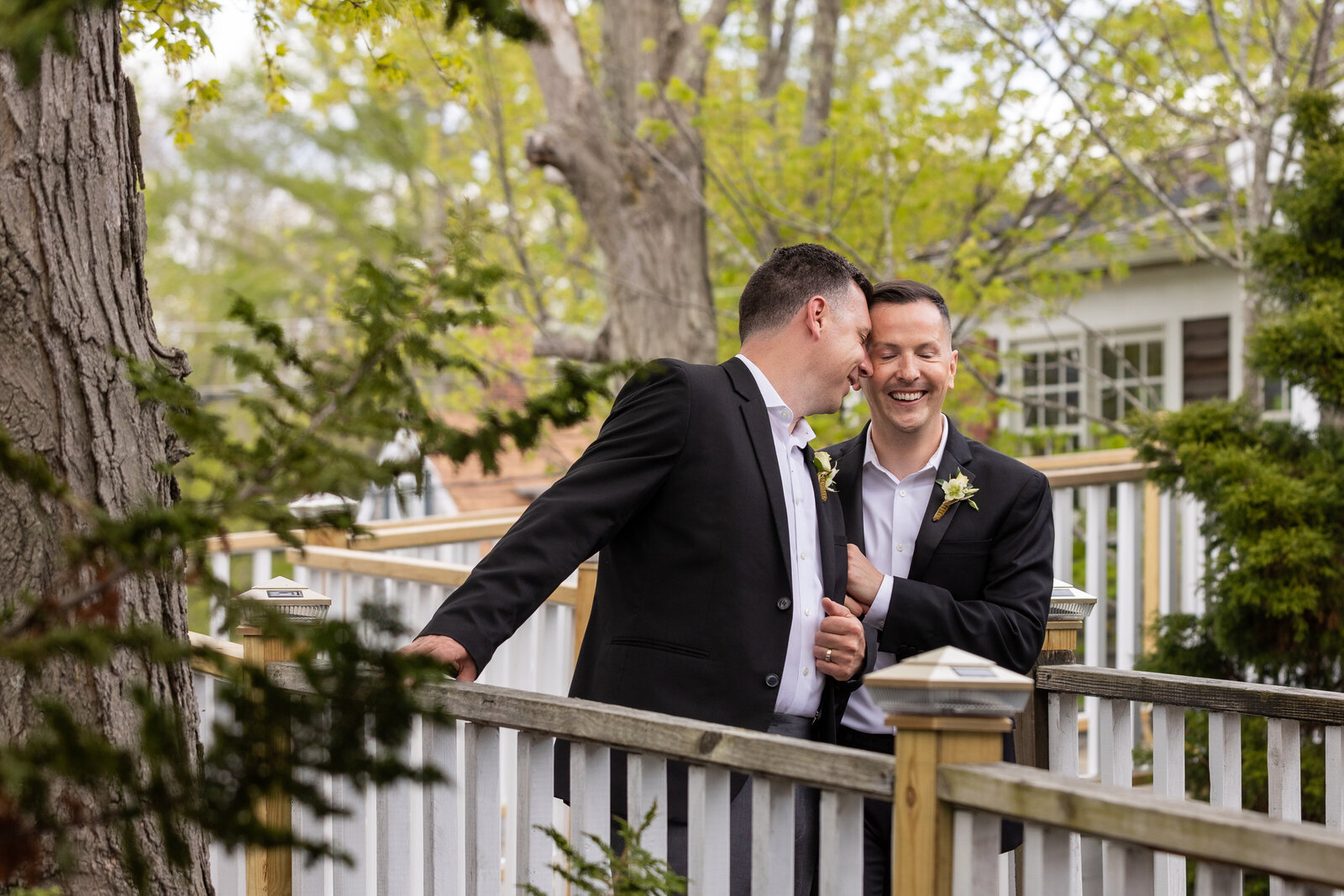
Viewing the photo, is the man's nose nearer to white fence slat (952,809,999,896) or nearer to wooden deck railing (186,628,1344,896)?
wooden deck railing (186,628,1344,896)

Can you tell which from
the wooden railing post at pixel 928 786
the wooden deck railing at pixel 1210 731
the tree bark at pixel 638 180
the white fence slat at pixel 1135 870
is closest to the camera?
the white fence slat at pixel 1135 870

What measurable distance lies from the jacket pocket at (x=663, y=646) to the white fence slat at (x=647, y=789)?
0.41 meters

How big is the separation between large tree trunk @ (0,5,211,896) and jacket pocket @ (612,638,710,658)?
91 cm

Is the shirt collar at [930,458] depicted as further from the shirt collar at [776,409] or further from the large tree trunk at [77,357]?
the large tree trunk at [77,357]

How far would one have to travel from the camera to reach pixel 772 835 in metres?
2.01

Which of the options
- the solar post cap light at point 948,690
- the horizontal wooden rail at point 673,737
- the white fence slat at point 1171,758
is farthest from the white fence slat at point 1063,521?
the solar post cap light at point 948,690

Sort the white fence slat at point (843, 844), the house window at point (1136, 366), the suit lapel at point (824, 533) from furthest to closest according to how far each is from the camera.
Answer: the house window at point (1136, 366), the suit lapel at point (824, 533), the white fence slat at point (843, 844)

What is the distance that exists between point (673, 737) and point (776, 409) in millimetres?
976

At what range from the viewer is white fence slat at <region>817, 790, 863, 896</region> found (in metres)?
1.91

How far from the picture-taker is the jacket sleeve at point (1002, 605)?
2734mm

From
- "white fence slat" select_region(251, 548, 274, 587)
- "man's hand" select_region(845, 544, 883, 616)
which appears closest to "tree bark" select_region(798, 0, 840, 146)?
"white fence slat" select_region(251, 548, 274, 587)

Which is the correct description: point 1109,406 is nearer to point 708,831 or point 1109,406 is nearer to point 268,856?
point 268,856

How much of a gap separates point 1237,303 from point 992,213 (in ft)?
6.76

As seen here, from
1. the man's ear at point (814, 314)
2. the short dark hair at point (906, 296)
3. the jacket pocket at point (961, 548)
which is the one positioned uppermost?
the short dark hair at point (906, 296)
